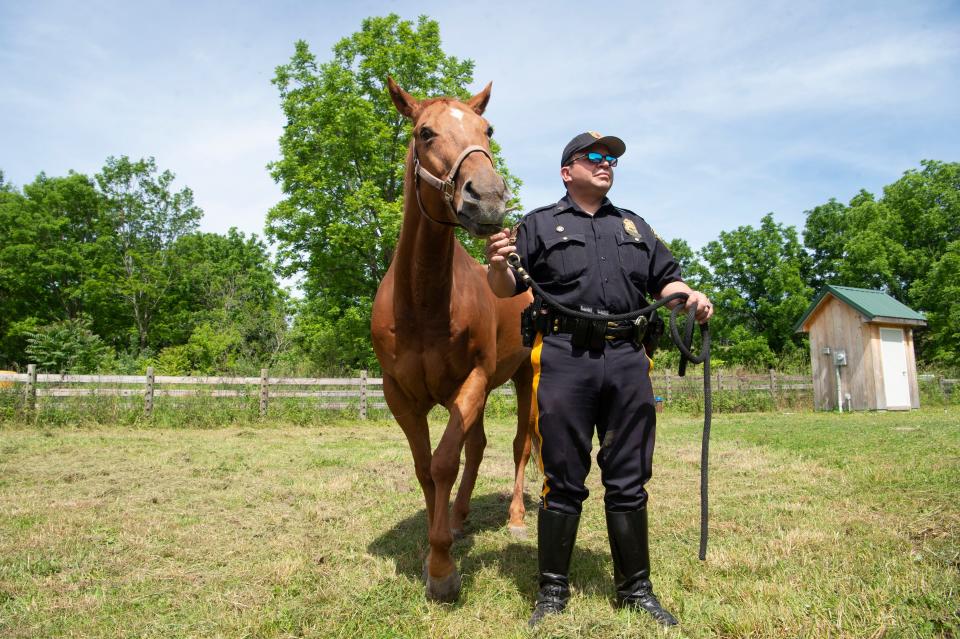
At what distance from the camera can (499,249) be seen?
261 cm

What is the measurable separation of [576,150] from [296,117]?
2252 cm

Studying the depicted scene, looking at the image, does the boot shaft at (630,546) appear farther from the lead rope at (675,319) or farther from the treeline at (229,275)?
the treeline at (229,275)

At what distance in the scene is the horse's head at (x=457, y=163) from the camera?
2438mm

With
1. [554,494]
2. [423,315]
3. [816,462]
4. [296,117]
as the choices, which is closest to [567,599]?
[554,494]

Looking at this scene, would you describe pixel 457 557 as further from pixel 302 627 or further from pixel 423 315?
pixel 423 315

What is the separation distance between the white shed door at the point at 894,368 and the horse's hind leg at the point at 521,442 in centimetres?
1592

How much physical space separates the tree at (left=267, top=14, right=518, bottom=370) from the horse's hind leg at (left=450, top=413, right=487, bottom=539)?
53.3 ft

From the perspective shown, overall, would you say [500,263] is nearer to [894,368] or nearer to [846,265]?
[894,368]

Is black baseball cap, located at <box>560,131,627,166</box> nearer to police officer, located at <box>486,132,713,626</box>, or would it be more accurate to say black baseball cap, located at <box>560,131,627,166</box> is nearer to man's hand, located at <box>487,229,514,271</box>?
police officer, located at <box>486,132,713,626</box>

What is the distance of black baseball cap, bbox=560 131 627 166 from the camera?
2.87 meters

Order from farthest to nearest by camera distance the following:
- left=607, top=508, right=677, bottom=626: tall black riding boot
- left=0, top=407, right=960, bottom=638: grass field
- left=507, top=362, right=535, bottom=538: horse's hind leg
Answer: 1. left=507, top=362, right=535, bottom=538: horse's hind leg
2. left=607, top=508, right=677, bottom=626: tall black riding boot
3. left=0, top=407, right=960, bottom=638: grass field

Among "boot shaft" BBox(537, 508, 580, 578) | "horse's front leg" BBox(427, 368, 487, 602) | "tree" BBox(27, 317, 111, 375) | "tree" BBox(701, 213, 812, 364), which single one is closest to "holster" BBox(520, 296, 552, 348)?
"horse's front leg" BBox(427, 368, 487, 602)

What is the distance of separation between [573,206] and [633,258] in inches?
16.4

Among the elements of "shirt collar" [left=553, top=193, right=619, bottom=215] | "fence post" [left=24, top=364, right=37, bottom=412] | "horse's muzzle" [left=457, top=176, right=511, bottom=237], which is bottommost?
"fence post" [left=24, top=364, right=37, bottom=412]
